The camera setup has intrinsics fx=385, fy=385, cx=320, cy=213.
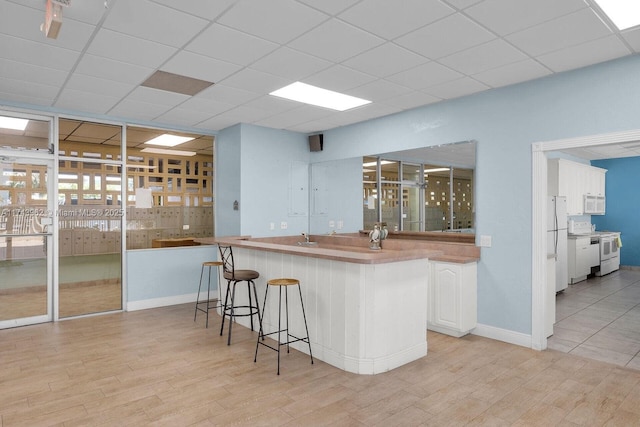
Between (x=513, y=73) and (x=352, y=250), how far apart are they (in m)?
2.64

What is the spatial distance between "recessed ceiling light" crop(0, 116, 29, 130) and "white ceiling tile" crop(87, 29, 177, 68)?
2371 millimetres

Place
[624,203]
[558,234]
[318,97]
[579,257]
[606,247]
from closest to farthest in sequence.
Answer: [318,97] < [558,234] < [579,257] < [606,247] < [624,203]

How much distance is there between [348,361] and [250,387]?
851 millimetres

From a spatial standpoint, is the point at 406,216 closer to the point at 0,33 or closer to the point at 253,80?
the point at 253,80

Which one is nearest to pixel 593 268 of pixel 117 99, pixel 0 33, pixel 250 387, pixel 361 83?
pixel 361 83

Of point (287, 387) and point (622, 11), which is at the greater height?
point (622, 11)

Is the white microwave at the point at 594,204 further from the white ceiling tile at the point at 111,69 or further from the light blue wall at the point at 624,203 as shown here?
the white ceiling tile at the point at 111,69

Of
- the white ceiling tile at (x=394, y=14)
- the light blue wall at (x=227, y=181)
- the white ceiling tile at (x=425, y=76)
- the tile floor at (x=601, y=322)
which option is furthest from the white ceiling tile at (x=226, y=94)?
the tile floor at (x=601, y=322)

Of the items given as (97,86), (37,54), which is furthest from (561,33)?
(97,86)

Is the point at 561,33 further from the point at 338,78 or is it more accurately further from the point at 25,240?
the point at 25,240

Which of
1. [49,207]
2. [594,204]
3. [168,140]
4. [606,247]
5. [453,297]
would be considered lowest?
[453,297]

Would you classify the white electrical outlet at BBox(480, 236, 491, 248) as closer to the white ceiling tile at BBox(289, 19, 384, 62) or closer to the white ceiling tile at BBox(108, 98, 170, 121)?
the white ceiling tile at BBox(289, 19, 384, 62)

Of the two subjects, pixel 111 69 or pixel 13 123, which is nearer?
pixel 111 69

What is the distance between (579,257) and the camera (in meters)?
7.12
